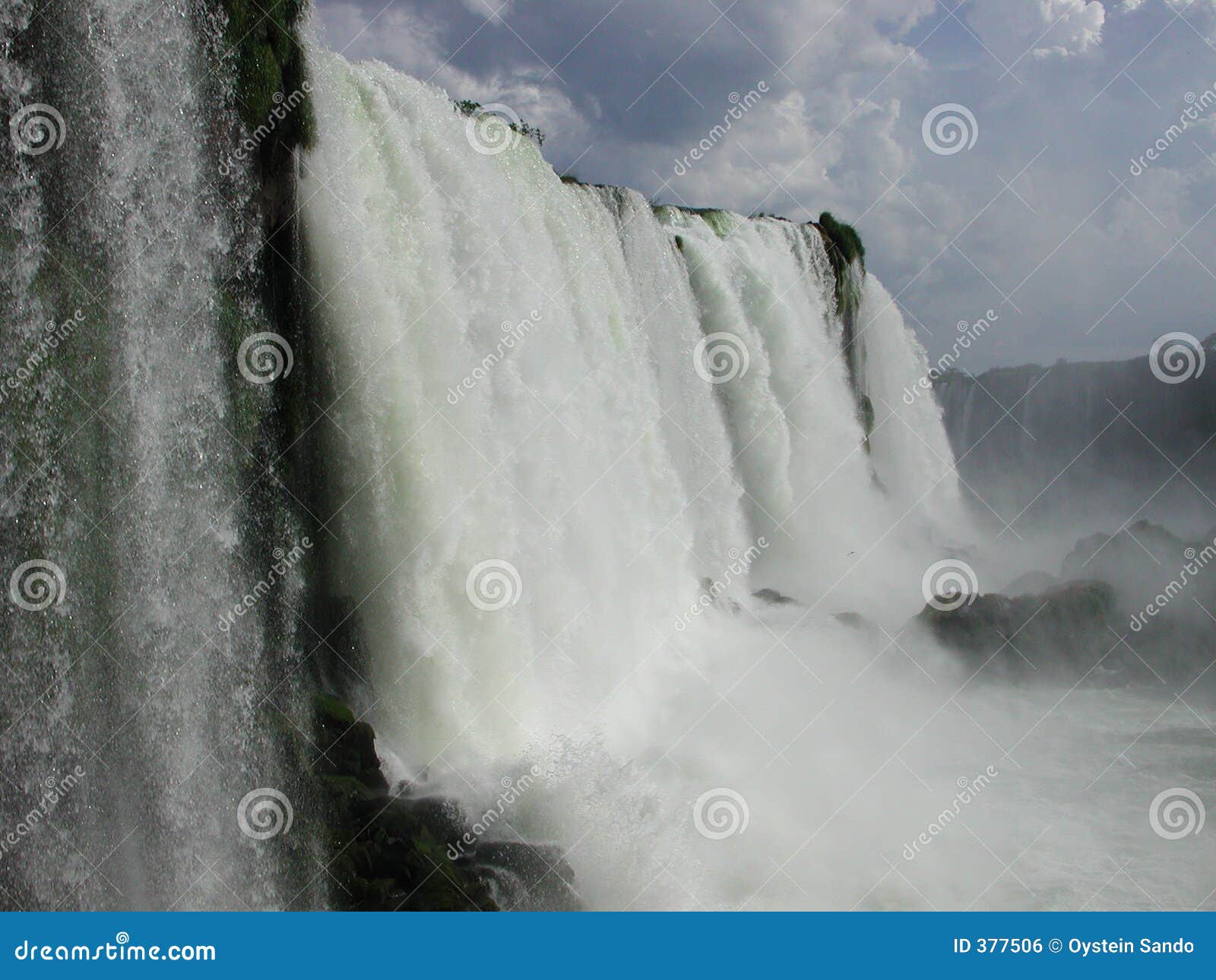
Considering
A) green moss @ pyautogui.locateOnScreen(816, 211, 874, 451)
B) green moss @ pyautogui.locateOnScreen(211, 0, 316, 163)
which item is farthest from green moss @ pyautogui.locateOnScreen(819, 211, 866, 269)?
green moss @ pyautogui.locateOnScreen(211, 0, 316, 163)

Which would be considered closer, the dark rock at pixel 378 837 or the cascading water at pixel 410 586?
the cascading water at pixel 410 586

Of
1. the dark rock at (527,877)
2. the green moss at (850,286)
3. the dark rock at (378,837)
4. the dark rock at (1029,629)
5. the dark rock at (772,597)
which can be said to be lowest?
the dark rock at (378,837)

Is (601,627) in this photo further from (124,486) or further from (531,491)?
(124,486)

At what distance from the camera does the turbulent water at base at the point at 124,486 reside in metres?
5.61

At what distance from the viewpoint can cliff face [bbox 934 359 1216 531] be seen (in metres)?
22.4

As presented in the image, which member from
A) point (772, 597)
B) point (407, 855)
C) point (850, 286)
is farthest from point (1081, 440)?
point (407, 855)

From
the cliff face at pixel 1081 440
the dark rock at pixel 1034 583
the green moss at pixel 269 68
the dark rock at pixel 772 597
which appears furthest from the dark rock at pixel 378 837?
the cliff face at pixel 1081 440

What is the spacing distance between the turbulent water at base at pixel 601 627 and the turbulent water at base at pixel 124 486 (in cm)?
131

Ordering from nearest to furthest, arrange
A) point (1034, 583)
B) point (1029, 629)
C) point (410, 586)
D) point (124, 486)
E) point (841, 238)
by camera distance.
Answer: point (124, 486) < point (410, 586) < point (1029, 629) < point (1034, 583) < point (841, 238)

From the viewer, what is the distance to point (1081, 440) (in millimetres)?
24688

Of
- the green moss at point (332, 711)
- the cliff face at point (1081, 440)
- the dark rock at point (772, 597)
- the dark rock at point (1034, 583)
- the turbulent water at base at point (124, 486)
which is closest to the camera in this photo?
the turbulent water at base at point (124, 486)

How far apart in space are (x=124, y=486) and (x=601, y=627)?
5.30 metres

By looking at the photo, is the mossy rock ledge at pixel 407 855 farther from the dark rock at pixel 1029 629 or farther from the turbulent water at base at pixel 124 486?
the dark rock at pixel 1029 629

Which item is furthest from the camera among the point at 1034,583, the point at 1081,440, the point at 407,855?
the point at 1081,440
